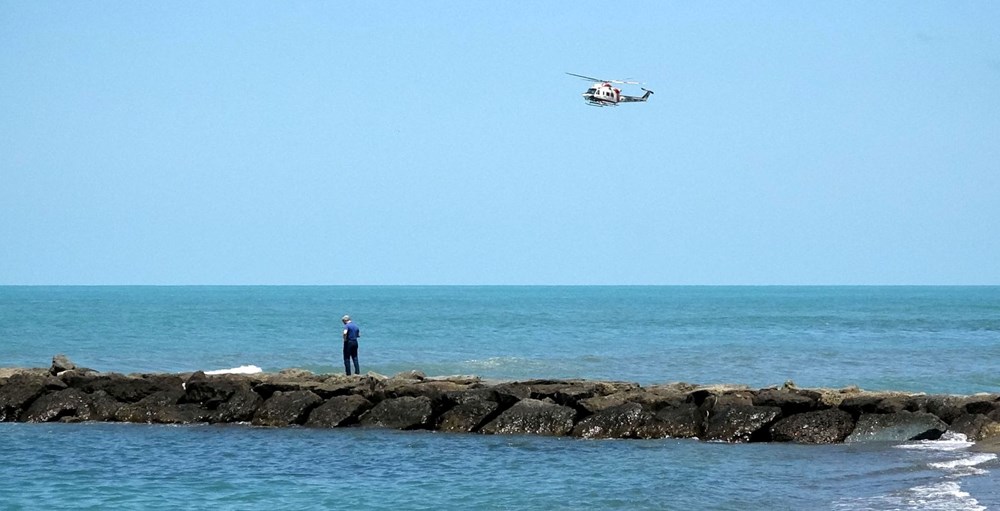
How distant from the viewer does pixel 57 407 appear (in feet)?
79.1

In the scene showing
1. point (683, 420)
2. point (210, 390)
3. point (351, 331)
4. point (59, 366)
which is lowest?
point (683, 420)

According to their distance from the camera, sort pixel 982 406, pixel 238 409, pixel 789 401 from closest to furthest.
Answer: pixel 982 406
pixel 789 401
pixel 238 409

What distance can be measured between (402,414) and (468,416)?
124 centimetres

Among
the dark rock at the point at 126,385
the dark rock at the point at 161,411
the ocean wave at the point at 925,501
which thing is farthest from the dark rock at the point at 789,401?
the dark rock at the point at 126,385

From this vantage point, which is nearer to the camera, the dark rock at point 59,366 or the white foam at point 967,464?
the white foam at point 967,464

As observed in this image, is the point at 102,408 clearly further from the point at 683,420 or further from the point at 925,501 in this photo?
the point at 925,501

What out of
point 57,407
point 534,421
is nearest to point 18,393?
point 57,407

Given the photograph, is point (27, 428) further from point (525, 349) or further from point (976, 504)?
point (525, 349)

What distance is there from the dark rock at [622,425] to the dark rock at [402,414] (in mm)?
2811

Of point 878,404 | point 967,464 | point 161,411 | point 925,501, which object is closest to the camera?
point 925,501

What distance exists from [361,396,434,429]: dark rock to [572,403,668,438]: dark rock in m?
2.81

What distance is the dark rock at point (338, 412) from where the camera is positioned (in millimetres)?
23000

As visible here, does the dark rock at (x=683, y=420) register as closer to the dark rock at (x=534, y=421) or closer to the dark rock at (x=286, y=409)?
the dark rock at (x=534, y=421)

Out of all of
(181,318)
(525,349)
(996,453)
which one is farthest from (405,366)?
(181,318)
